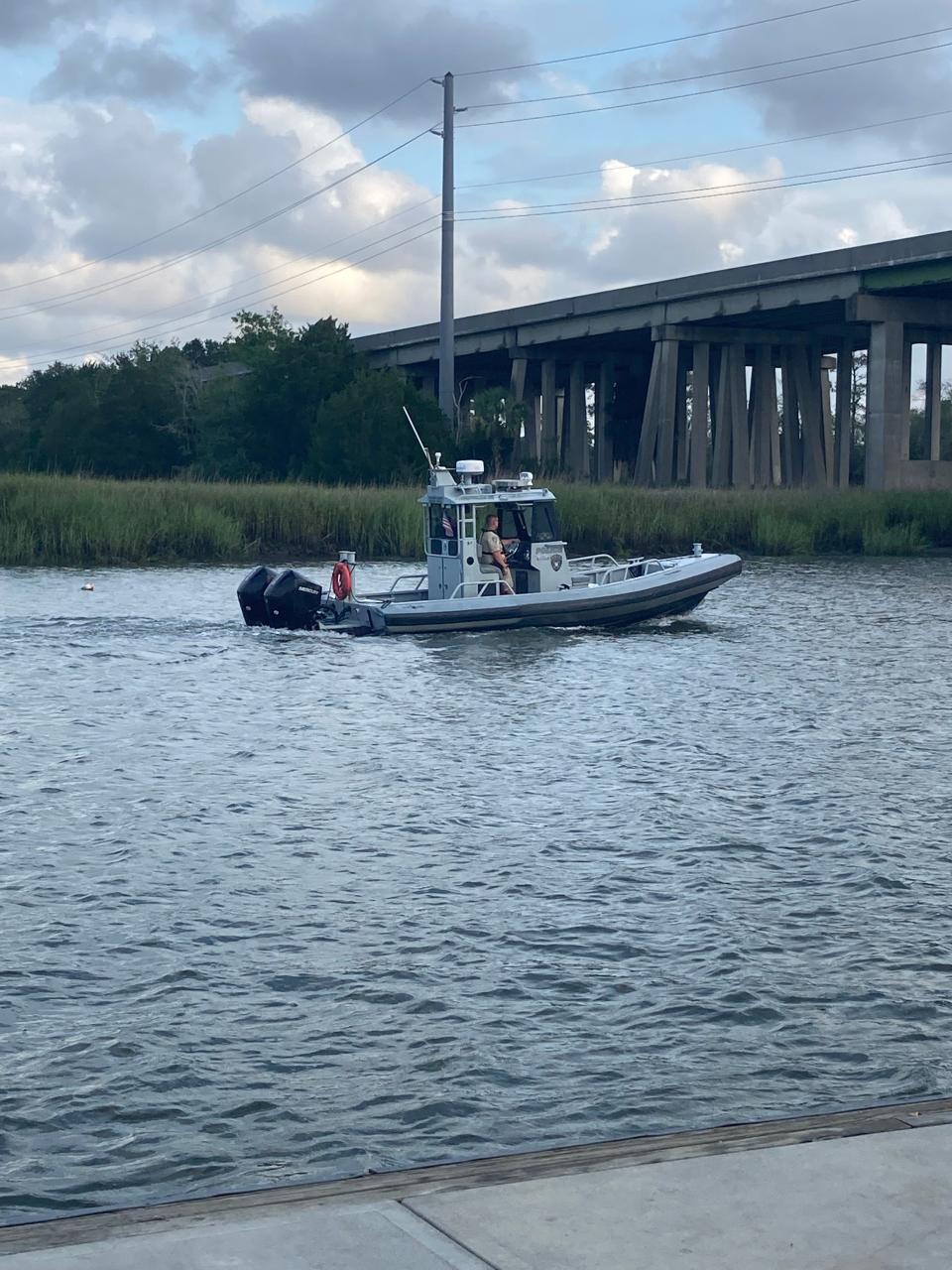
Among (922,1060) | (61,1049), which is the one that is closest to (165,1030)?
(61,1049)

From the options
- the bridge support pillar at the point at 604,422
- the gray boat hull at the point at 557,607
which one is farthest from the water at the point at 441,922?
the bridge support pillar at the point at 604,422

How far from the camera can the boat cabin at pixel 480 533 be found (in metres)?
23.2

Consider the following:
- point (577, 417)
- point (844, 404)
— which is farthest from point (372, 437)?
point (844, 404)

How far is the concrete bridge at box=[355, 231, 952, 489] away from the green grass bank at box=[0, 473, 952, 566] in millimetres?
10172

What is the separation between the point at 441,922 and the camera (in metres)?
8.55

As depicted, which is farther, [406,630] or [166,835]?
[406,630]

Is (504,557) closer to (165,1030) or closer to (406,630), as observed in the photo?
(406,630)

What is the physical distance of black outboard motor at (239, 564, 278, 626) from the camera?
22.9 m

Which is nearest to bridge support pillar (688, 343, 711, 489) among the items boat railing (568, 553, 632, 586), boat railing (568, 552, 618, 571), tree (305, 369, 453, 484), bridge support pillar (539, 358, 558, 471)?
bridge support pillar (539, 358, 558, 471)

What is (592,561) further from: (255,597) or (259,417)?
(259,417)

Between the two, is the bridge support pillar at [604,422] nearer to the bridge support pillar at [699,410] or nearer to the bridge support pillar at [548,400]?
the bridge support pillar at [548,400]

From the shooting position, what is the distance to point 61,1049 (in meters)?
6.67

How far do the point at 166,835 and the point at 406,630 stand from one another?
12.3 meters

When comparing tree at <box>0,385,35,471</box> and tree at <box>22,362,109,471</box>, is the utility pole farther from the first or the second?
tree at <box>0,385,35,471</box>
